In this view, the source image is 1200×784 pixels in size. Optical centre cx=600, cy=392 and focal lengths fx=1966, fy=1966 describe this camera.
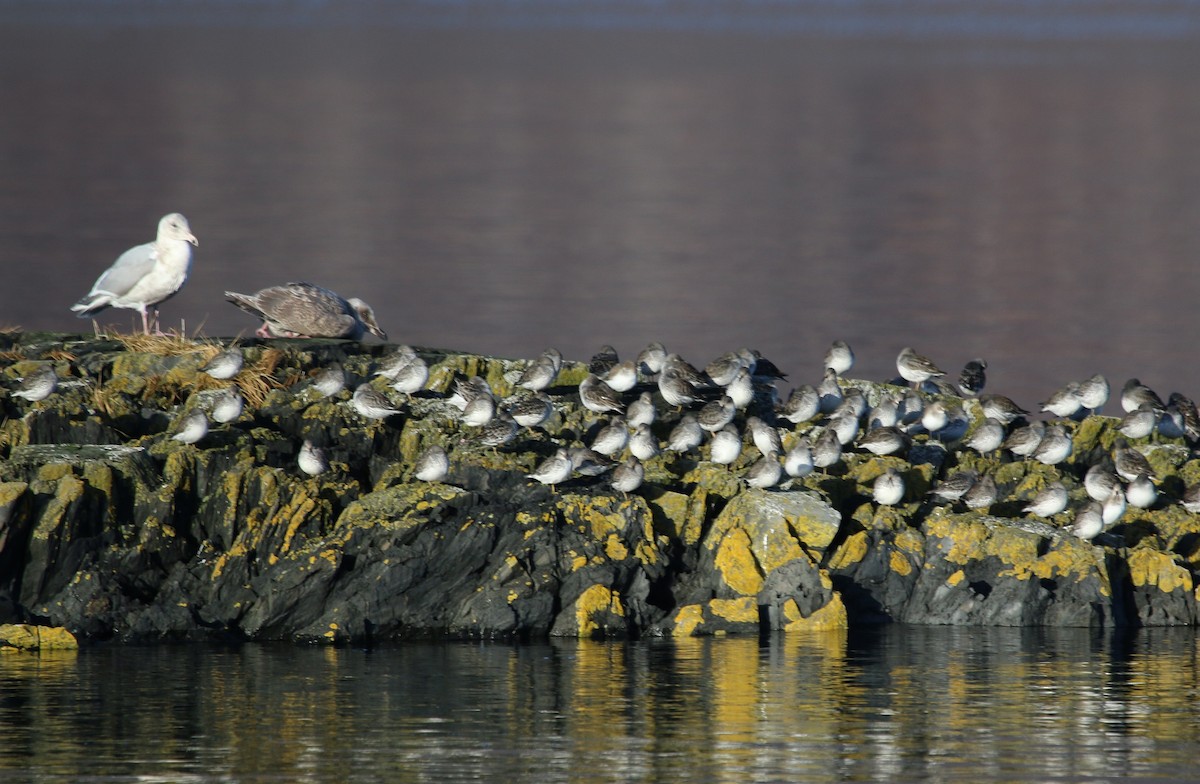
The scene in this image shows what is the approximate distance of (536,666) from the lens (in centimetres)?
1536

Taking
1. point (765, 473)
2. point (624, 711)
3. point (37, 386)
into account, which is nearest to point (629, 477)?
point (765, 473)

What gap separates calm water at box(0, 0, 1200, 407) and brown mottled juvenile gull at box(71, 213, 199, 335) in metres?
10.8

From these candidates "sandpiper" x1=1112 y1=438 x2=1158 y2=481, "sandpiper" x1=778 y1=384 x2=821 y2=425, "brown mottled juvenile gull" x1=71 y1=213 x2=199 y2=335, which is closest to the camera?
"sandpiper" x1=1112 y1=438 x2=1158 y2=481

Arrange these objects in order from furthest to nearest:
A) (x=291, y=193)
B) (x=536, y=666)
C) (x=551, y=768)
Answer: (x=291, y=193) < (x=536, y=666) < (x=551, y=768)

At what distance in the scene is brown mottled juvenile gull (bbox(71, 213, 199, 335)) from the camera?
21.4m

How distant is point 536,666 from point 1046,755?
4.25 m

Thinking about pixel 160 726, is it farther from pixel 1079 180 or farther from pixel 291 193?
pixel 1079 180

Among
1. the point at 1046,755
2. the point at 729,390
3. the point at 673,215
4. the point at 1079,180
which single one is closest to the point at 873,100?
the point at 1079,180

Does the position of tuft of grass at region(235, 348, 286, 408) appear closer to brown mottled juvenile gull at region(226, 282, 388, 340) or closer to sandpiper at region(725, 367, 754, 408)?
brown mottled juvenile gull at region(226, 282, 388, 340)

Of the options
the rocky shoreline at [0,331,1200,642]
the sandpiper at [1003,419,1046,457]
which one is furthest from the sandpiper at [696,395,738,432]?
the sandpiper at [1003,419,1046,457]

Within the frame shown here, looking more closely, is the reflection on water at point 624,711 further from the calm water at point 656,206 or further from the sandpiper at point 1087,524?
the calm water at point 656,206

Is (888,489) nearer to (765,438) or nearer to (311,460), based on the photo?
(765,438)

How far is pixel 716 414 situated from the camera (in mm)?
19094

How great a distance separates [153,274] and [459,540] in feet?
21.4
